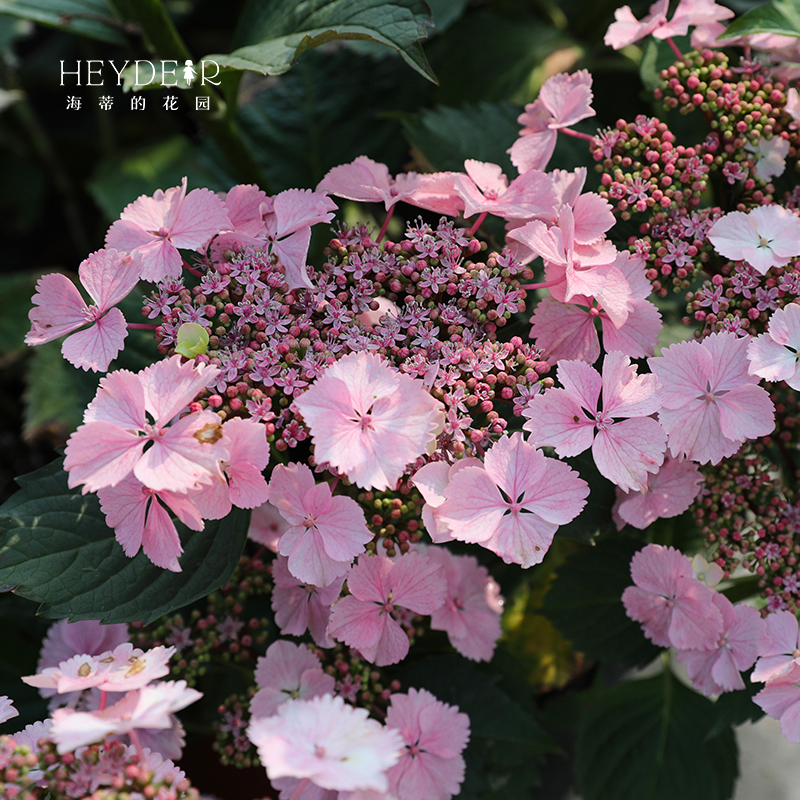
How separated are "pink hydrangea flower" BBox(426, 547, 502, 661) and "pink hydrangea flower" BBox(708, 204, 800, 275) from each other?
399 mm

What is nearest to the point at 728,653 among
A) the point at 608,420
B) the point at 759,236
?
the point at 608,420

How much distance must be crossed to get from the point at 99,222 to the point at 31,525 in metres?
1.01

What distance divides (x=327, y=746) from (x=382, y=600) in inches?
6.8

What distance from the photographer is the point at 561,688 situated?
1.11 meters

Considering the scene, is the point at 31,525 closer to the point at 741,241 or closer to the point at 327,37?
the point at 327,37

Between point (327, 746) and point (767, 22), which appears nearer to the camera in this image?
point (327, 746)

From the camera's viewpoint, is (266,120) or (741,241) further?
(266,120)

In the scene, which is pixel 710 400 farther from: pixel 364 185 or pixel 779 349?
pixel 364 185

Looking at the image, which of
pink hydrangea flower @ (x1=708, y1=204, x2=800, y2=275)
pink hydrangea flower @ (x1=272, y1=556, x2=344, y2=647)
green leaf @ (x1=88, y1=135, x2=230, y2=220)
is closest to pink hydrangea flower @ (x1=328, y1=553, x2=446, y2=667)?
pink hydrangea flower @ (x1=272, y1=556, x2=344, y2=647)

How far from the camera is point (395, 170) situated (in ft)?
4.17

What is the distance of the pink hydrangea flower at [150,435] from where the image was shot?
0.54m

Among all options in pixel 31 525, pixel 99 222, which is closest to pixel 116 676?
pixel 31 525

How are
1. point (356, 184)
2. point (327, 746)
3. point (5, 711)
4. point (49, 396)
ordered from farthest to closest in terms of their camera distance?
point (49, 396) → point (356, 184) → point (5, 711) → point (327, 746)

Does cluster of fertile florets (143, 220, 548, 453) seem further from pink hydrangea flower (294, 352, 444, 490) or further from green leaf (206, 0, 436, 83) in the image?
green leaf (206, 0, 436, 83)
